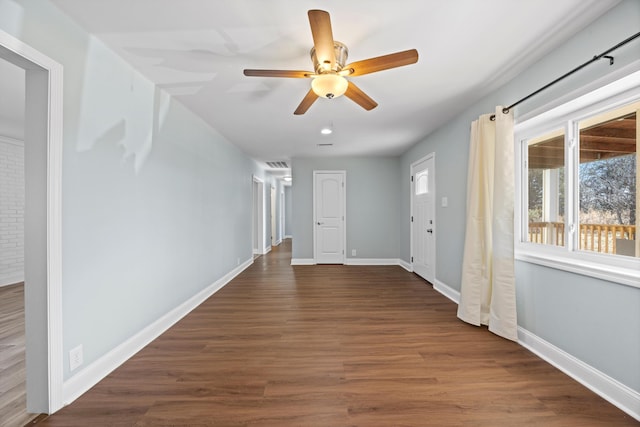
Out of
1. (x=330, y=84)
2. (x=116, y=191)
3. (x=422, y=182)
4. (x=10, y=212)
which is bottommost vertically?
(x=10, y=212)

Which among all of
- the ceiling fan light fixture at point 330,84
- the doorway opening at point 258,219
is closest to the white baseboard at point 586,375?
the ceiling fan light fixture at point 330,84

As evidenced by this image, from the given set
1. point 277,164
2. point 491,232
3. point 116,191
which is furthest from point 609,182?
point 277,164

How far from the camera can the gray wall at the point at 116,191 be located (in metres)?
1.66

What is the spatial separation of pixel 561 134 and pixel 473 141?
683mm

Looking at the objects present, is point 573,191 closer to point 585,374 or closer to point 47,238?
point 585,374

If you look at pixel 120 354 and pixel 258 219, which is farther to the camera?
pixel 258 219

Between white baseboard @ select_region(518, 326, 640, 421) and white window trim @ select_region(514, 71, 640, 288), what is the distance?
0.61 metres

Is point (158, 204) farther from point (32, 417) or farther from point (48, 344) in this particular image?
point (32, 417)

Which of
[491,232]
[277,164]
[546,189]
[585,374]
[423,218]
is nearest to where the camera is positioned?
[585,374]

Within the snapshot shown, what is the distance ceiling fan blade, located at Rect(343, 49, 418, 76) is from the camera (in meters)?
1.67

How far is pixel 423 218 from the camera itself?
4.69 m

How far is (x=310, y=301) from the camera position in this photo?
3572 mm

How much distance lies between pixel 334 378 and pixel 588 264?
75.5 inches

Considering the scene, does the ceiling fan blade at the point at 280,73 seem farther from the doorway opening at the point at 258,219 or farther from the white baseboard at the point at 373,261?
the doorway opening at the point at 258,219
